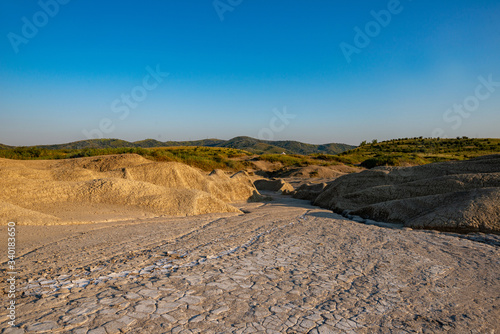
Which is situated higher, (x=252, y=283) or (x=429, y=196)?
(x=429, y=196)

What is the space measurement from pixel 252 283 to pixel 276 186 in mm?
15237

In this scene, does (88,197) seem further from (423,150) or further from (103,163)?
(423,150)

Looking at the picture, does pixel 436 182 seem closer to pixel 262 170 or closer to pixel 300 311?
pixel 300 311

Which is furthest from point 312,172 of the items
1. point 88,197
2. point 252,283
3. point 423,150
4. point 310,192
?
point 252,283

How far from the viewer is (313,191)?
14.5 m

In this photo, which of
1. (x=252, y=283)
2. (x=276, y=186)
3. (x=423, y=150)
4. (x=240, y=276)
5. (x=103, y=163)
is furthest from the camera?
(x=423, y=150)

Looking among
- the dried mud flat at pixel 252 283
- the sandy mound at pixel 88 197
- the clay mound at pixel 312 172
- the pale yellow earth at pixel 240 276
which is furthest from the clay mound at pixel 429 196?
the clay mound at pixel 312 172

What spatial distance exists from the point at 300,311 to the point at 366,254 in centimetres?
241

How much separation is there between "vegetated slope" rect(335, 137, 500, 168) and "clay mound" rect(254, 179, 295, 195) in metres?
15.5

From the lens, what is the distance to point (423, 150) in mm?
41219

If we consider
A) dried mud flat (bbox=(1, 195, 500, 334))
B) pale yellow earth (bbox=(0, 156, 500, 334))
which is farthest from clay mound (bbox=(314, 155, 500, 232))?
dried mud flat (bbox=(1, 195, 500, 334))

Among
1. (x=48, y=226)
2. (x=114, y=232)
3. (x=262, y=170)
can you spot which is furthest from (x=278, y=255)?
(x=262, y=170)

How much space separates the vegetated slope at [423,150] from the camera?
33062mm

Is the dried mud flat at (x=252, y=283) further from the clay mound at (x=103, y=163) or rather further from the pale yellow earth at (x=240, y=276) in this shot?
the clay mound at (x=103, y=163)
